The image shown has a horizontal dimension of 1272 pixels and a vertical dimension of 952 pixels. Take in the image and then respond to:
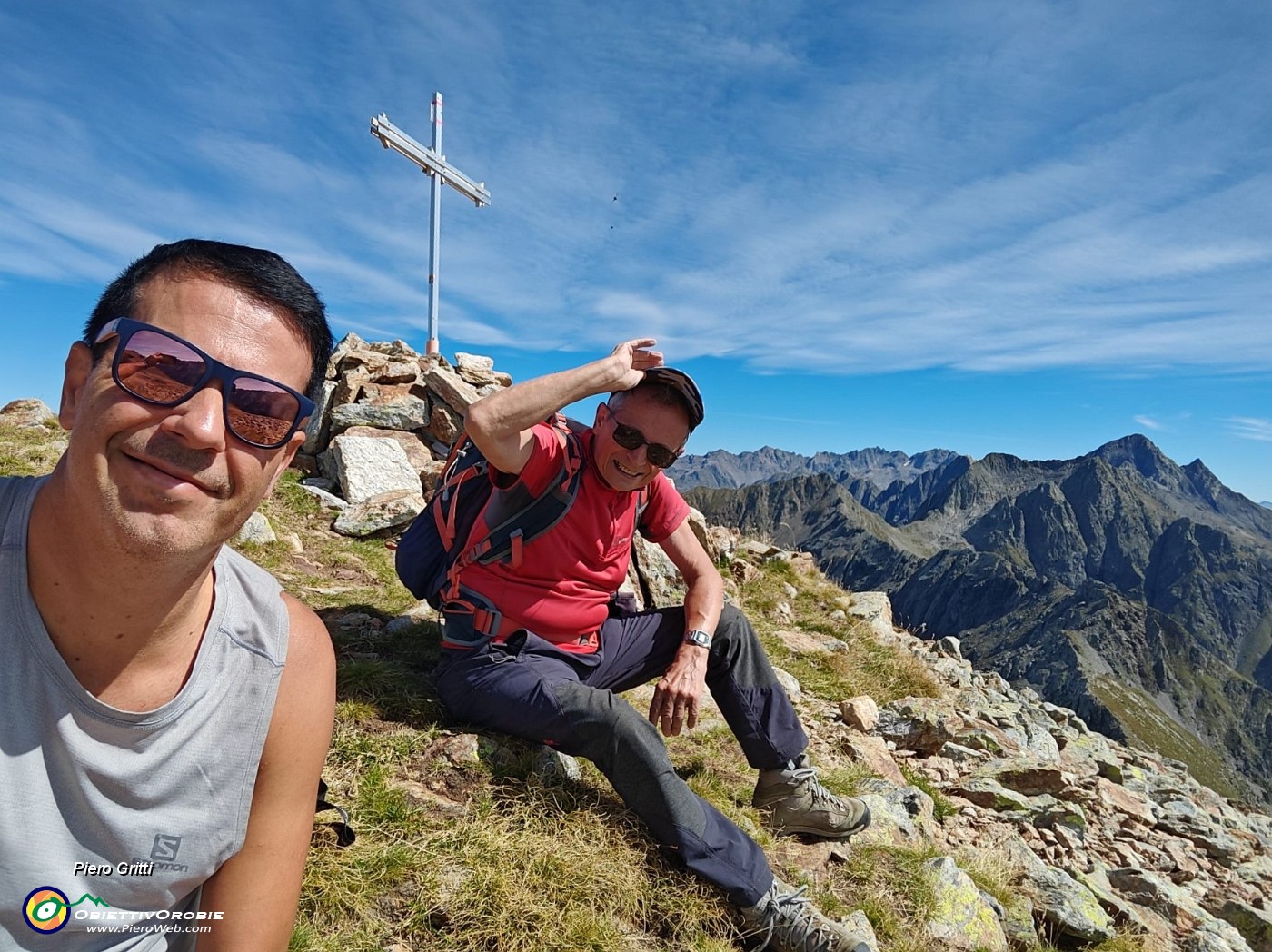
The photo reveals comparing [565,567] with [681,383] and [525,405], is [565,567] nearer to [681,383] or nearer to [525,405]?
[525,405]

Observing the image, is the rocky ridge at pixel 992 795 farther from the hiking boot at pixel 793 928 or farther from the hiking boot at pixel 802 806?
the hiking boot at pixel 793 928

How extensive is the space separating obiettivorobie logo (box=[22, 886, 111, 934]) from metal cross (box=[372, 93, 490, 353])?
58.4 ft

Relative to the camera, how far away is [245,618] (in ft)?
7.51

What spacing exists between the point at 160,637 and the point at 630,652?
3.80m

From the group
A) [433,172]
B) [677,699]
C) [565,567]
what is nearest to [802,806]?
[677,699]

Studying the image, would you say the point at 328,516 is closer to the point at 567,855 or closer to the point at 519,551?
the point at 519,551

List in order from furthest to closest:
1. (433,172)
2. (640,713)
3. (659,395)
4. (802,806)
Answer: (433,172), (802,806), (659,395), (640,713)

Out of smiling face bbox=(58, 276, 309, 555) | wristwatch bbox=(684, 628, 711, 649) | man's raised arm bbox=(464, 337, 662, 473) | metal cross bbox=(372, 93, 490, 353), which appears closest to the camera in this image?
smiling face bbox=(58, 276, 309, 555)

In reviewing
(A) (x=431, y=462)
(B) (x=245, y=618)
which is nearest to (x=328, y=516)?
(A) (x=431, y=462)

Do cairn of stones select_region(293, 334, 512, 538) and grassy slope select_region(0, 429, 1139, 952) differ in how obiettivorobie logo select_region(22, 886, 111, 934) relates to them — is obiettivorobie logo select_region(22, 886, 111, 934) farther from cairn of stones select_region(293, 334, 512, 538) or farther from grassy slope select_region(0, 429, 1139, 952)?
cairn of stones select_region(293, 334, 512, 538)

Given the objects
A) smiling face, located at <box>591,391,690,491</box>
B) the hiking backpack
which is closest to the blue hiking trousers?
the hiking backpack

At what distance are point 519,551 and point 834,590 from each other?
1103 centimetres

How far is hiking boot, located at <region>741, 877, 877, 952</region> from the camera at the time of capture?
400cm

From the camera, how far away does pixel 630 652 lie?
17.9 ft
